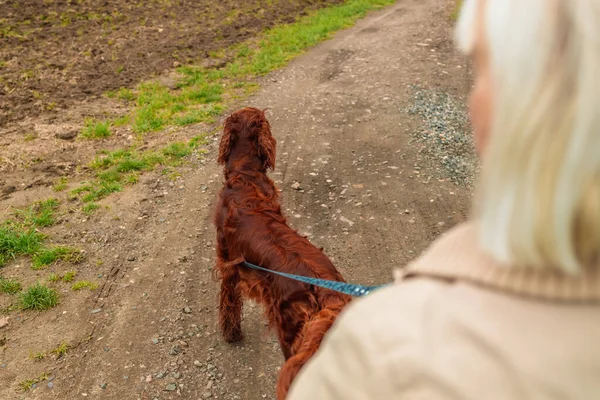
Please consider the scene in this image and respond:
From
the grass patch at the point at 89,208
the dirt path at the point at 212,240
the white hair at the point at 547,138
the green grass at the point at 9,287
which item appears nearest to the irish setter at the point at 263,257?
the dirt path at the point at 212,240

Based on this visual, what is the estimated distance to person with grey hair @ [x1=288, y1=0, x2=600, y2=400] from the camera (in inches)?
34.1

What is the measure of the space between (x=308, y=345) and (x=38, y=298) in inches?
128

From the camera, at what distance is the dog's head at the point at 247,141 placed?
4723 mm

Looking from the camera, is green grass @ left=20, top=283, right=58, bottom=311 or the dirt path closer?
the dirt path

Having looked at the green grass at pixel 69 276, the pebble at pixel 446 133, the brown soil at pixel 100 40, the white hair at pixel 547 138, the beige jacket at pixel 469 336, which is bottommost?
the pebble at pixel 446 133

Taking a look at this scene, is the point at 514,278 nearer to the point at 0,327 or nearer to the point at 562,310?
the point at 562,310

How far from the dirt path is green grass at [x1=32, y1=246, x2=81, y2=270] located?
19cm

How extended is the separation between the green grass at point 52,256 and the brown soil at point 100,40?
3.62m

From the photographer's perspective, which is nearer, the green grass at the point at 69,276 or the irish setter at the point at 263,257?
the irish setter at the point at 263,257

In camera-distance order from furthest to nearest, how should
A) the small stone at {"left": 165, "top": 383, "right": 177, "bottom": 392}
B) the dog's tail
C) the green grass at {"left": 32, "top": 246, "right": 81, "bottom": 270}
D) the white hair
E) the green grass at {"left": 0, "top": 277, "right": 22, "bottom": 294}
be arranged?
the green grass at {"left": 32, "top": 246, "right": 81, "bottom": 270} → the green grass at {"left": 0, "top": 277, "right": 22, "bottom": 294} → the small stone at {"left": 165, "top": 383, "right": 177, "bottom": 392} → the dog's tail → the white hair

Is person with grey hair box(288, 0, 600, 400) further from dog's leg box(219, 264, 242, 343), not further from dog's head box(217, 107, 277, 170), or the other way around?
dog's head box(217, 107, 277, 170)

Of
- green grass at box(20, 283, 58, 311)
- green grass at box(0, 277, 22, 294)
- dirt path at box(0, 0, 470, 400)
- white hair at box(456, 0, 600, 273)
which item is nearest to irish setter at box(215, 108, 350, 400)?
dirt path at box(0, 0, 470, 400)

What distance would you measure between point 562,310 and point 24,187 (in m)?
6.86

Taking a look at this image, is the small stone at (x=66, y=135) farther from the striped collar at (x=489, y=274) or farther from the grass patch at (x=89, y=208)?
the striped collar at (x=489, y=274)
